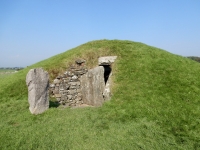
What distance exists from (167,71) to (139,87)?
8.33 feet

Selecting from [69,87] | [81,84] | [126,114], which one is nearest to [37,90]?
[69,87]

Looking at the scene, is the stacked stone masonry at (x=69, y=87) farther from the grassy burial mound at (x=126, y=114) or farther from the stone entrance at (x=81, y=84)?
the grassy burial mound at (x=126, y=114)

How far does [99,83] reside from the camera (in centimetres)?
1256

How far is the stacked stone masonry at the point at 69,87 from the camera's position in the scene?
1357 cm

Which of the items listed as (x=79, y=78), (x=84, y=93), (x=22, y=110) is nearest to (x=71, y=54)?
(x=79, y=78)

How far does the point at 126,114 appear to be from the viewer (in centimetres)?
920

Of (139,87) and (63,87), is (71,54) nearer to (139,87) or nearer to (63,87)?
(63,87)

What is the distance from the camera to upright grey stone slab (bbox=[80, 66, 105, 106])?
40.8 feet

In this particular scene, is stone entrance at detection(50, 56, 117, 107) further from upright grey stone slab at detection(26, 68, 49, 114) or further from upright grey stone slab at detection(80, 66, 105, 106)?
upright grey stone slab at detection(26, 68, 49, 114)

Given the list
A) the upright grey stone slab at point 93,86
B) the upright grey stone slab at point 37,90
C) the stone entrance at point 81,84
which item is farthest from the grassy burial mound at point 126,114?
the upright grey stone slab at point 93,86

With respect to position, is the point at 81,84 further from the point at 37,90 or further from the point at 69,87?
the point at 37,90

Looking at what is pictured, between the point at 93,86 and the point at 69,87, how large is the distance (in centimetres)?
215

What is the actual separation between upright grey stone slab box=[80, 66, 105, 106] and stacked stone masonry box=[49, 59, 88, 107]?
59 centimetres

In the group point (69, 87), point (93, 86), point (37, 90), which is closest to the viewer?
point (37, 90)
